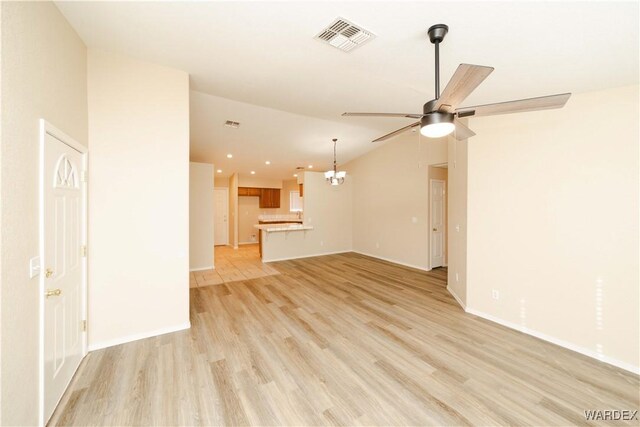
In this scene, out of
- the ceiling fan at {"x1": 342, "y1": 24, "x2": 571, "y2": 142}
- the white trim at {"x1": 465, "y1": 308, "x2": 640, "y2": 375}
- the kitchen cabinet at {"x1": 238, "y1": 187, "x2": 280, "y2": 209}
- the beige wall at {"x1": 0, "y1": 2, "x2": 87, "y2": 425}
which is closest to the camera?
the beige wall at {"x1": 0, "y1": 2, "x2": 87, "y2": 425}

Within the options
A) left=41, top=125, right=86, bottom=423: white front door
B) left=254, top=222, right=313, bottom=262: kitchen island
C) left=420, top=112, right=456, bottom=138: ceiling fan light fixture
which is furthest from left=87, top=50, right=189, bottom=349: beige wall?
left=254, top=222, right=313, bottom=262: kitchen island

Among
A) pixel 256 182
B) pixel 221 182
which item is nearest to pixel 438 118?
pixel 256 182

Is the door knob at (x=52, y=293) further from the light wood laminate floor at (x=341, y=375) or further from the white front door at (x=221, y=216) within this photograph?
the white front door at (x=221, y=216)

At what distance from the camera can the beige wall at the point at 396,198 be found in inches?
225

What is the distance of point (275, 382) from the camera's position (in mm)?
2084

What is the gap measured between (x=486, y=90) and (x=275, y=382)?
3732 mm

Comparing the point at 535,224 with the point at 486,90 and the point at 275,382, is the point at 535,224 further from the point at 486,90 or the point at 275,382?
the point at 275,382

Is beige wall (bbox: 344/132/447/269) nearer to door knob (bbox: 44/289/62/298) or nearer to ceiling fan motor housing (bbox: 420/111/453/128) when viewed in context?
ceiling fan motor housing (bbox: 420/111/453/128)

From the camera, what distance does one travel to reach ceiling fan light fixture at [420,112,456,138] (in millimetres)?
1746

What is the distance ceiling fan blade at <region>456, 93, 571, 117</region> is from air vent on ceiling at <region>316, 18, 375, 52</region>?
1.08 meters

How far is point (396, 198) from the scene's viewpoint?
648cm

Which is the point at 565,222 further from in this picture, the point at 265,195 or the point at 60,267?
the point at 265,195

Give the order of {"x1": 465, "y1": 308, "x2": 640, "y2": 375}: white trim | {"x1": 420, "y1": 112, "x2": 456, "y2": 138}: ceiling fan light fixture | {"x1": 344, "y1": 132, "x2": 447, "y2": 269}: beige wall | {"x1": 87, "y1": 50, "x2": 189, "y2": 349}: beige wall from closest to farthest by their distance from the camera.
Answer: {"x1": 420, "y1": 112, "x2": 456, "y2": 138}: ceiling fan light fixture
{"x1": 465, "y1": 308, "x2": 640, "y2": 375}: white trim
{"x1": 87, "y1": 50, "x2": 189, "y2": 349}: beige wall
{"x1": 344, "y1": 132, "x2": 447, "y2": 269}: beige wall

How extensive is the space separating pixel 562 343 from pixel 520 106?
2.69 meters
